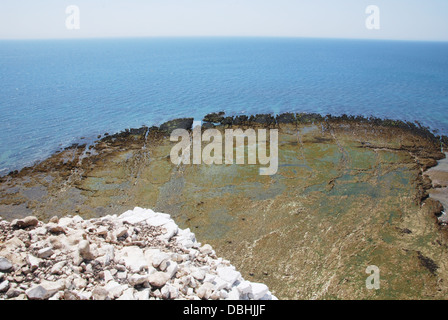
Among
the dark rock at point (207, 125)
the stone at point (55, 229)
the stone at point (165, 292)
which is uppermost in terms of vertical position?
the dark rock at point (207, 125)

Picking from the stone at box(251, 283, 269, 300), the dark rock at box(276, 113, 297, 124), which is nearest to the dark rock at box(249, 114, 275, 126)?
the dark rock at box(276, 113, 297, 124)

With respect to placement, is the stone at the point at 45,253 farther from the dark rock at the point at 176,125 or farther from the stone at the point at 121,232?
the dark rock at the point at 176,125

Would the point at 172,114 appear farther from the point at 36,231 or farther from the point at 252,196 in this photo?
the point at 36,231

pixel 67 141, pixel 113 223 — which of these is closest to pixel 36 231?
pixel 113 223

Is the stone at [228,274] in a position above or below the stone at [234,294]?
above

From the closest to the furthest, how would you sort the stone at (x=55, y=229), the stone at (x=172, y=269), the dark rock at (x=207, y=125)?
the stone at (x=172, y=269)
the stone at (x=55, y=229)
the dark rock at (x=207, y=125)

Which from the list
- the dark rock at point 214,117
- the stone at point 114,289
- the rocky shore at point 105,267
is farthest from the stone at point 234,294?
the dark rock at point 214,117
